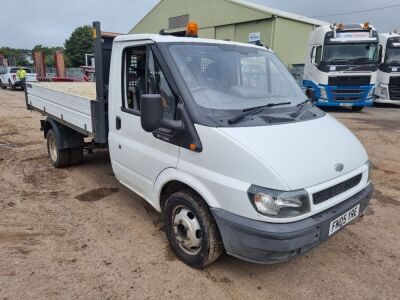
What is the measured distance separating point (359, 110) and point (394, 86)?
275cm

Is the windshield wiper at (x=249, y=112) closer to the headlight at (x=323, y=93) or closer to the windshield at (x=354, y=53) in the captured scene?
the headlight at (x=323, y=93)

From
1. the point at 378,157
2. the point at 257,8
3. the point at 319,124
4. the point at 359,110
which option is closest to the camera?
the point at 319,124

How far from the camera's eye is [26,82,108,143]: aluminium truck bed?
434 centimetres

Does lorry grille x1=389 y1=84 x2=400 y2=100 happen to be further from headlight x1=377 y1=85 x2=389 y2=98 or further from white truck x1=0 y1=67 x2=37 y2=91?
white truck x1=0 y1=67 x2=37 y2=91

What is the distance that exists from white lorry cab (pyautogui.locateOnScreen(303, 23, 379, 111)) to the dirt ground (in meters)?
9.53

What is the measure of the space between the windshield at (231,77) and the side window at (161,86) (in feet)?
0.62

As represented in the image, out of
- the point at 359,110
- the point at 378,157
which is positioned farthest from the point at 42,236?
the point at 359,110

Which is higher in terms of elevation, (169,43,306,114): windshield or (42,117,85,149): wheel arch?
(169,43,306,114): windshield

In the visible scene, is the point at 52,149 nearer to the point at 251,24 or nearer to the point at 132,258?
the point at 132,258

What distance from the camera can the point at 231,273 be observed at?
3.19 m

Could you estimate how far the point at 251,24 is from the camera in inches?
997

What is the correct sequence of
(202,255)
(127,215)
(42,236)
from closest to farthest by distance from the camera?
(202,255) < (42,236) < (127,215)

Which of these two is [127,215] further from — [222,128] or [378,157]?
[378,157]

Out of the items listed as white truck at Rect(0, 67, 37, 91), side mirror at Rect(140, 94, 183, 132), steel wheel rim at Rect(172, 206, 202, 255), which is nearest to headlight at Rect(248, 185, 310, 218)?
steel wheel rim at Rect(172, 206, 202, 255)
